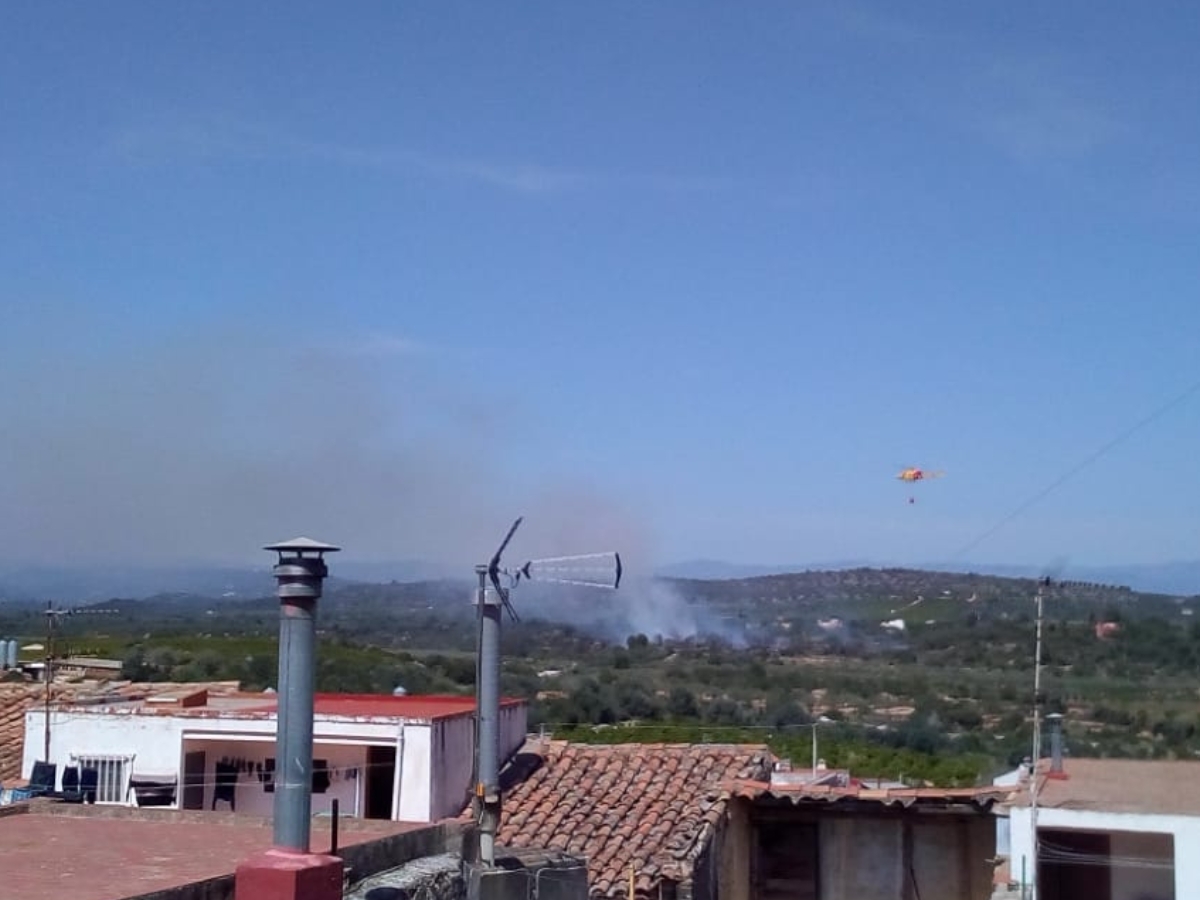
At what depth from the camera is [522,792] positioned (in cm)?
1802

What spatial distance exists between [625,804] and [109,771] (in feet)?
20.7

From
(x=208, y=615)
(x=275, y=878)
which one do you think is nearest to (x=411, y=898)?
(x=275, y=878)

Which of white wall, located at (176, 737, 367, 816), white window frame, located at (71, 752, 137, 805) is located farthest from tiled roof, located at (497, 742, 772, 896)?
white window frame, located at (71, 752, 137, 805)

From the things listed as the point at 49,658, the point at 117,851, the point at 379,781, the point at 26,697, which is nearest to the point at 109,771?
the point at 379,781

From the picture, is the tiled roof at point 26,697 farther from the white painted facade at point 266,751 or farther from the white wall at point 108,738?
the white painted facade at point 266,751

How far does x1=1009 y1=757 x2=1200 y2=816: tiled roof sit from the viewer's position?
559 inches

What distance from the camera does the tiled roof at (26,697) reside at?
2017cm

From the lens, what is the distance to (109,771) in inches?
720

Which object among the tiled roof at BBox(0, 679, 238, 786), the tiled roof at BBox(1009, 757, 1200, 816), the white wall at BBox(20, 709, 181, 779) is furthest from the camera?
the tiled roof at BBox(0, 679, 238, 786)

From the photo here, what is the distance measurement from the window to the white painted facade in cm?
3

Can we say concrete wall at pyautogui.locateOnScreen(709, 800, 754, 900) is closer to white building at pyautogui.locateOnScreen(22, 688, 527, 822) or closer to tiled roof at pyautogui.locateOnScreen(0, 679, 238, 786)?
white building at pyautogui.locateOnScreen(22, 688, 527, 822)

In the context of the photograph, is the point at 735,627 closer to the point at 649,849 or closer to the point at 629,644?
the point at 629,644

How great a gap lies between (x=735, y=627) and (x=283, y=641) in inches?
1067

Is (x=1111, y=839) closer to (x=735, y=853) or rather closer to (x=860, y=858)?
(x=860, y=858)
